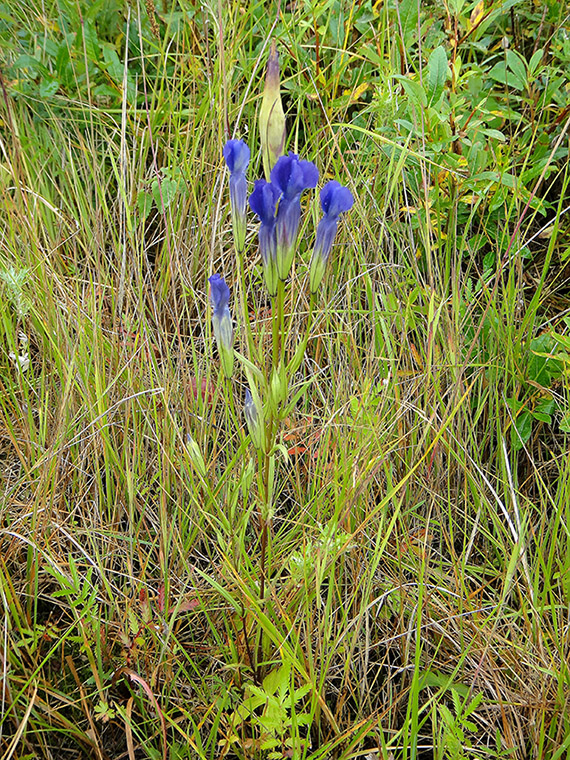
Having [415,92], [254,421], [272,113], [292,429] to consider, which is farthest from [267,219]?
[415,92]

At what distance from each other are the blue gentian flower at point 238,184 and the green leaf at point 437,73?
0.77 metres

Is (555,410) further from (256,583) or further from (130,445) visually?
(130,445)

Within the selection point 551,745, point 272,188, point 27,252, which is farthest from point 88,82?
point 551,745

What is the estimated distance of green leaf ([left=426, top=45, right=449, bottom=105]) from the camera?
1.56 m

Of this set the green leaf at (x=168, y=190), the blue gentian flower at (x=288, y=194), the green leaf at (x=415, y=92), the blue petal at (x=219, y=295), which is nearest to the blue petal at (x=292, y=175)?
the blue gentian flower at (x=288, y=194)

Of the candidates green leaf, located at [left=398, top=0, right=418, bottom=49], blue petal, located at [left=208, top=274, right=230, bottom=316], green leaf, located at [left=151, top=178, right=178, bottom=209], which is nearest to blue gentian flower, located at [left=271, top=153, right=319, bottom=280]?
blue petal, located at [left=208, top=274, right=230, bottom=316]

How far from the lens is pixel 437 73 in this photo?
156 centimetres

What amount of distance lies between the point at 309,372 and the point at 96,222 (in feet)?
2.31

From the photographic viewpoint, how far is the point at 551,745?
1.16 m

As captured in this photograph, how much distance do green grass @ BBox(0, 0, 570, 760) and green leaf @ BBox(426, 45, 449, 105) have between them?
0.03 feet

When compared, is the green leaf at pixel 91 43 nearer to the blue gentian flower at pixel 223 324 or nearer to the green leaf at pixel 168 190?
the green leaf at pixel 168 190

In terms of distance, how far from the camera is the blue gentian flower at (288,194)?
905 millimetres

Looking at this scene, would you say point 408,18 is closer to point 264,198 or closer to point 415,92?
point 415,92

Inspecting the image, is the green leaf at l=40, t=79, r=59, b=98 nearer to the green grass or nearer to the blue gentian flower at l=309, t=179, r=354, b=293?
the green grass
